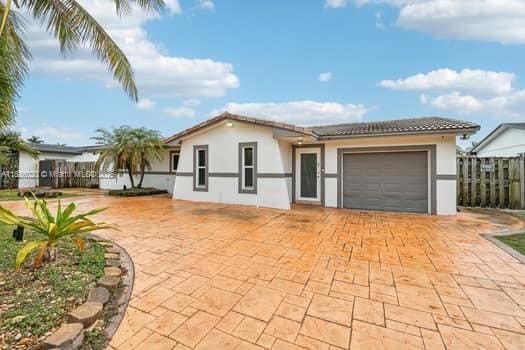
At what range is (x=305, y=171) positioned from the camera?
9430 mm

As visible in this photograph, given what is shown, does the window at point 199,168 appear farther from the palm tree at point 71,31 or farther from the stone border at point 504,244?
the stone border at point 504,244

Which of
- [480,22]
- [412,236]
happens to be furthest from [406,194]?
[480,22]

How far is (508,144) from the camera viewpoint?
1271cm

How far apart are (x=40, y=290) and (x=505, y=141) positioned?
62.3 ft

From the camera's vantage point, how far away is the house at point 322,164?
7.43 metres

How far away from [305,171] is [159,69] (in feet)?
33.4

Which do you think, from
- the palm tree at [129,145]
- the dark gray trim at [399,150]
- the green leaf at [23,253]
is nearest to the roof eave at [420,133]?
the dark gray trim at [399,150]

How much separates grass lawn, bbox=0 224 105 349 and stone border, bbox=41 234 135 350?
104 mm

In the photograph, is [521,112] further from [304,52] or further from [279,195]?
[279,195]

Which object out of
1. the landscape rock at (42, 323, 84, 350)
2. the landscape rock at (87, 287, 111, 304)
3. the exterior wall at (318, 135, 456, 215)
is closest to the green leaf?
the landscape rock at (87, 287, 111, 304)

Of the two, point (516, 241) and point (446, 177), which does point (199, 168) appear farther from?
point (516, 241)

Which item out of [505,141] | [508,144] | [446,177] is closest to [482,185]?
[446,177]

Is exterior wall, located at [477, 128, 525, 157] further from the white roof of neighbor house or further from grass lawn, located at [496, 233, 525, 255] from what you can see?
grass lawn, located at [496, 233, 525, 255]

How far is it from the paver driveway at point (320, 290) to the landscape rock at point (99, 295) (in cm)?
27
